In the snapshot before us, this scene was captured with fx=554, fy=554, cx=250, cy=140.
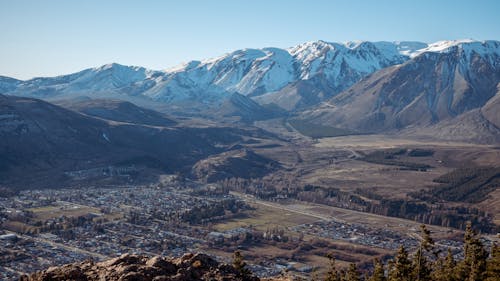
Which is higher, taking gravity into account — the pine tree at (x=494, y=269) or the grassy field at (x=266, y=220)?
the pine tree at (x=494, y=269)

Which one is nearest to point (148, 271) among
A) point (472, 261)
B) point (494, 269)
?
point (494, 269)

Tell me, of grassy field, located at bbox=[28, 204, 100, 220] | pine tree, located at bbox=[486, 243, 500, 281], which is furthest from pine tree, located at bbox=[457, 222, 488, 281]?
grassy field, located at bbox=[28, 204, 100, 220]

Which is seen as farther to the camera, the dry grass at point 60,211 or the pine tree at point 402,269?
the dry grass at point 60,211

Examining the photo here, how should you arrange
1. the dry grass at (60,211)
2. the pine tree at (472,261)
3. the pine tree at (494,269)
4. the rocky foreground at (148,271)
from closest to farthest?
the rocky foreground at (148,271) → the pine tree at (494,269) → the pine tree at (472,261) → the dry grass at (60,211)

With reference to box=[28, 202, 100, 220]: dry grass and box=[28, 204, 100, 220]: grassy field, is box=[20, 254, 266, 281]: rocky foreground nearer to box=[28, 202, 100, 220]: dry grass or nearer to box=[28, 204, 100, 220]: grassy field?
box=[28, 202, 100, 220]: dry grass

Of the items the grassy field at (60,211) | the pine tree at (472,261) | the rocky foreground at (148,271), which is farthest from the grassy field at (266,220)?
the rocky foreground at (148,271)

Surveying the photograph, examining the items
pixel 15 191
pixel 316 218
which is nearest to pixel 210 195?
pixel 316 218

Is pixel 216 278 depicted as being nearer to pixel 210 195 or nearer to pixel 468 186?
pixel 210 195

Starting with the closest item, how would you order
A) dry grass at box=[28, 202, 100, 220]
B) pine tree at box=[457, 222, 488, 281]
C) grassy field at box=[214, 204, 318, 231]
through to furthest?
pine tree at box=[457, 222, 488, 281]
dry grass at box=[28, 202, 100, 220]
grassy field at box=[214, 204, 318, 231]

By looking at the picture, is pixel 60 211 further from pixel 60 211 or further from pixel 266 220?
pixel 266 220

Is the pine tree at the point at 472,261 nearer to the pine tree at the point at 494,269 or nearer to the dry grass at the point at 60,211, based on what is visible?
the pine tree at the point at 494,269
